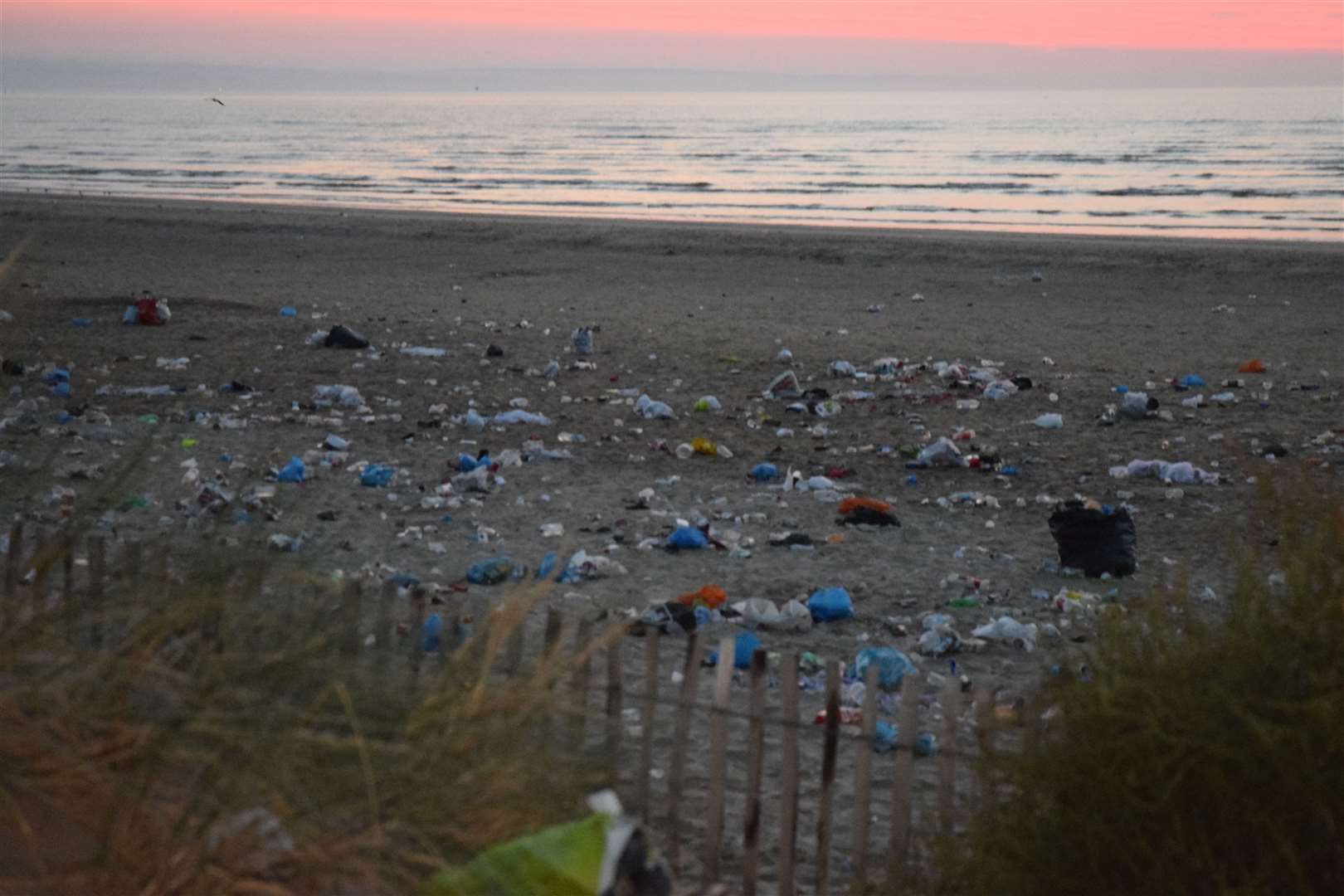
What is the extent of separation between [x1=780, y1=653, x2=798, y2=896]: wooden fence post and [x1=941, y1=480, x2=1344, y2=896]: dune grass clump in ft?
2.54

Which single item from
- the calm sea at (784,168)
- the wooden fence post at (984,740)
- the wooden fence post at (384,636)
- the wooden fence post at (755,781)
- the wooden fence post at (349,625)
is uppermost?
the wooden fence post at (349,625)

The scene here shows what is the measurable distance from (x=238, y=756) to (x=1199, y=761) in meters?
1.80

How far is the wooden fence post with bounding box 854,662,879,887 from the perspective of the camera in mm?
3717

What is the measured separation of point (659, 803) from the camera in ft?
14.2

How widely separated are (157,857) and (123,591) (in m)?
0.73

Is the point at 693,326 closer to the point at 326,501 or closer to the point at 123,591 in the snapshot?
the point at 326,501

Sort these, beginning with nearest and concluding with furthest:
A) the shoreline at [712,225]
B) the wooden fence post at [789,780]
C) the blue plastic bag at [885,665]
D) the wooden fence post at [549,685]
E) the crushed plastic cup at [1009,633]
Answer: the wooden fence post at [549,685] < the wooden fence post at [789,780] < the blue plastic bag at [885,665] < the crushed plastic cup at [1009,633] < the shoreline at [712,225]

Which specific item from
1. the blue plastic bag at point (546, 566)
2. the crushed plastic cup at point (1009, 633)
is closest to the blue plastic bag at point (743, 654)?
the crushed plastic cup at point (1009, 633)

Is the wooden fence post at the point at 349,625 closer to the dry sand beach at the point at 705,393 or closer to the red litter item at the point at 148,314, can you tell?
the dry sand beach at the point at 705,393

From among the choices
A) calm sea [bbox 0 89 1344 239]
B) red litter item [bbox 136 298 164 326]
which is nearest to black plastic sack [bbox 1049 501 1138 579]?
red litter item [bbox 136 298 164 326]

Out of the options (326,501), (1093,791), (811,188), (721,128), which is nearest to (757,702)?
(1093,791)

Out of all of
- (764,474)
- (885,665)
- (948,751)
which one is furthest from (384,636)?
(764,474)

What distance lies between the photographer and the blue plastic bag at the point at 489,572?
6.39 metres

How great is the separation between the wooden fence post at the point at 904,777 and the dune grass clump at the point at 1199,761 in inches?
21.9
